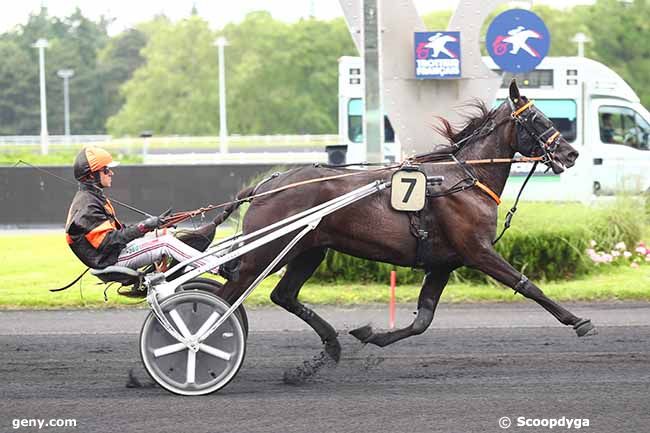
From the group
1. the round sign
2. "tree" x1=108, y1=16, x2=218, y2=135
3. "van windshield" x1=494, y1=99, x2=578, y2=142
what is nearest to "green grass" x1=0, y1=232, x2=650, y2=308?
the round sign

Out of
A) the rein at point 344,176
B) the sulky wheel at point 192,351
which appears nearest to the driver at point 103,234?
the rein at point 344,176

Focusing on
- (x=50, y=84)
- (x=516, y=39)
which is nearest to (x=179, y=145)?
(x=50, y=84)

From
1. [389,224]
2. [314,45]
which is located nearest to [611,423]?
[389,224]

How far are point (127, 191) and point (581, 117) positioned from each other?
8614mm

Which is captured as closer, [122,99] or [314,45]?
[314,45]

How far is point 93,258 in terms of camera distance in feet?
22.5

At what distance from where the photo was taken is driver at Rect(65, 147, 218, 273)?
22.3 feet

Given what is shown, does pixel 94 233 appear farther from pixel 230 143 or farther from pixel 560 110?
pixel 230 143

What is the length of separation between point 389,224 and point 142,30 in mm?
68030

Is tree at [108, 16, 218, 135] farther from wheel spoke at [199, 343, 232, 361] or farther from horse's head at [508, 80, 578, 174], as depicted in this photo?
wheel spoke at [199, 343, 232, 361]

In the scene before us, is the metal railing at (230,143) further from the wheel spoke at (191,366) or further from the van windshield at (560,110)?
the wheel spoke at (191,366)

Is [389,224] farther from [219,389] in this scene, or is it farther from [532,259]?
[532,259]

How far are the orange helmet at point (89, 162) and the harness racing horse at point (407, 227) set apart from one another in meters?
Answer: 1.01

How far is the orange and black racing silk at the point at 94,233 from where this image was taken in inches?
267
